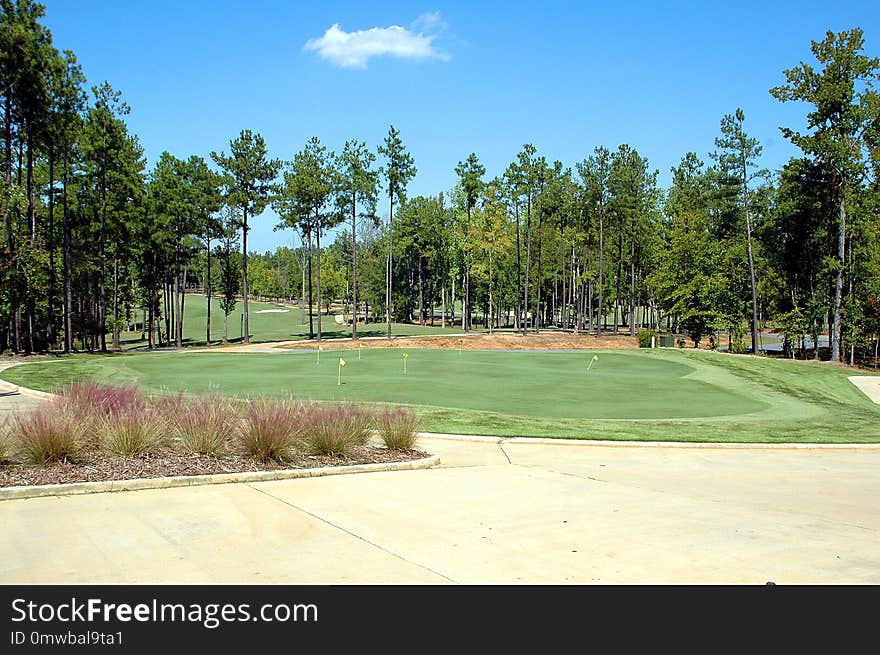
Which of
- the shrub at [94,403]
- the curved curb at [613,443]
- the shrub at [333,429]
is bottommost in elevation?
the curved curb at [613,443]

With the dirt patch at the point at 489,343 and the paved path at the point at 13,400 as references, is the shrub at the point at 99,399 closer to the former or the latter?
the paved path at the point at 13,400

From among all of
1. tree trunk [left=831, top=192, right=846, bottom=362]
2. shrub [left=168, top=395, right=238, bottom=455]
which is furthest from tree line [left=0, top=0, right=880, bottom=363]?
shrub [left=168, top=395, right=238, bottom=455]

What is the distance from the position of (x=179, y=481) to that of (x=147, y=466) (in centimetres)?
80

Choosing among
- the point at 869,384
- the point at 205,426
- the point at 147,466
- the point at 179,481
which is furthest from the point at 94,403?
the point at 869,384

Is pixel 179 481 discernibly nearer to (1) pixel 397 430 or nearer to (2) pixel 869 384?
(1) pixel 397 430

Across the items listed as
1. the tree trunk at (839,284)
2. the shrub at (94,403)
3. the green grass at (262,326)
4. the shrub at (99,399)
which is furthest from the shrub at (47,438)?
the green grass at (262,326)

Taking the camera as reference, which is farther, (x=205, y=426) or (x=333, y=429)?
(x=333, y=429)

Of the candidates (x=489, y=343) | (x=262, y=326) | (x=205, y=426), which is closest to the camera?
(x=205, y=426)

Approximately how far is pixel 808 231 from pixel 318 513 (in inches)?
2045

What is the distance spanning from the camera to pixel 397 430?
12.4 metres

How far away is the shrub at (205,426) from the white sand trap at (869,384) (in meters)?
26.7

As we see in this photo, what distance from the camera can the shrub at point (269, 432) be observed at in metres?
10.6

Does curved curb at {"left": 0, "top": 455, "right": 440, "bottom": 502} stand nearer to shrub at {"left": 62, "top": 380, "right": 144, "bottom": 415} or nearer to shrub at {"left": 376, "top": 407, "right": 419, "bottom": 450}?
shrub at {"left": 376, "top": 407, "right": 419, "bottom": 450}

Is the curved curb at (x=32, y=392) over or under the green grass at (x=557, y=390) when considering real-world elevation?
over
